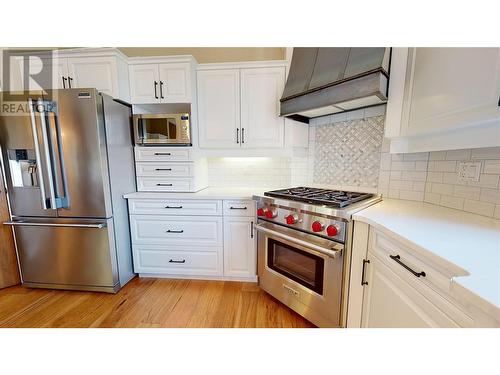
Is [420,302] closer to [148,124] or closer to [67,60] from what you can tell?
[148,124]

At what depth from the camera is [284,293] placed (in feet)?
5.12

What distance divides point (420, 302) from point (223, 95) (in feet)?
6.67

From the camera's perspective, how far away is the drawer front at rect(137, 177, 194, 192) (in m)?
2.03

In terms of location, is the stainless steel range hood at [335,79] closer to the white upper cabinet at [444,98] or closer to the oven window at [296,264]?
the white upper cabinet at [444,98]

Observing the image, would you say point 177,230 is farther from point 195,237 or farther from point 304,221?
point 304,221

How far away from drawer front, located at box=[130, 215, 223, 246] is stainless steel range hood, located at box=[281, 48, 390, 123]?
1.24 meters

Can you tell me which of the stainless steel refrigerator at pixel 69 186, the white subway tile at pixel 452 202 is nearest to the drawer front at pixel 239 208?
the stainless steel refrigerator at pixel 69 186

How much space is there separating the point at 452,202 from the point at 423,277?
88 cm

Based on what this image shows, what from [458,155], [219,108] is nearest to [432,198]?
[458,155]

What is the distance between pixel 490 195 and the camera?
108cm

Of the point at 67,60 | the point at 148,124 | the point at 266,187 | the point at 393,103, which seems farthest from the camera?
the point at 266,187

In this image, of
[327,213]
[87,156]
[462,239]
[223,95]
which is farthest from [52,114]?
[462,239]

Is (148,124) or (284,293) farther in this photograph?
(148,124)

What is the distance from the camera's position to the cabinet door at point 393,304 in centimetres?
71
